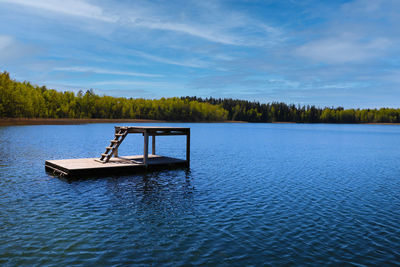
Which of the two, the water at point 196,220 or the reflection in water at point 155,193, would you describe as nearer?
the water at point 196,220

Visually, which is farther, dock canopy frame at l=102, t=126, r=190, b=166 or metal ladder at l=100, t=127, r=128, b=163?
dock canopy frame at l=102, t=126, r=190, b=166

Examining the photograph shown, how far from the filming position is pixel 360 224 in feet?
39.9

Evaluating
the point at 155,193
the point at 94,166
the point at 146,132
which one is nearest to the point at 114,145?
the point at 146,132

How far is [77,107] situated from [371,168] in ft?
533

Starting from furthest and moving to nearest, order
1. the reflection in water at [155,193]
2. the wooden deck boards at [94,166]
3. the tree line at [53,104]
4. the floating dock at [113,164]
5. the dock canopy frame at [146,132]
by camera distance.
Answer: the tree line at [53,104] < the dock canopy frame at [146,132] < the floating dock at [113,164] < the wooden deck boards at [94,166] < the reflection in water at [155,193]

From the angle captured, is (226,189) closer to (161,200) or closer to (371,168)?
(161,200)

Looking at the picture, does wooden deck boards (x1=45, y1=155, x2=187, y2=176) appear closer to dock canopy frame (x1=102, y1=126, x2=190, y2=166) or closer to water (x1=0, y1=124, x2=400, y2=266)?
dock canopy frame (x1=102, y1=126, x2=190, y2=166)

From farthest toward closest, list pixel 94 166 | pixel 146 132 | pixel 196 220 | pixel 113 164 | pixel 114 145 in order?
1. pixel 114 145
2. pixel 146 132
3. pixel 113 164
4. pixel 94 166
5. pixel 196 220

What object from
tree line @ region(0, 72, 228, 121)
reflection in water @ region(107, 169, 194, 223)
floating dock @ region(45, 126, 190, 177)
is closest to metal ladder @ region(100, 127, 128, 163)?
floating dock @ region(45, 126, 190, 177)

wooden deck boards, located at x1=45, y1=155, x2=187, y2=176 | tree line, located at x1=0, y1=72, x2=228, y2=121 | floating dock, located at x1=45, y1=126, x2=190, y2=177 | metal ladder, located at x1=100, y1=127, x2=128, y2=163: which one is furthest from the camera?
tree line, located at x1=0, y1=72, x2=228, y2=121

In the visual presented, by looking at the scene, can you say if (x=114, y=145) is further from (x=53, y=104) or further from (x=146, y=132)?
(x=53, y=104)

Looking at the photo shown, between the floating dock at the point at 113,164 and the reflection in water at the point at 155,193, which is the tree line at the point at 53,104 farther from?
the reflection in water at the point at 155,193

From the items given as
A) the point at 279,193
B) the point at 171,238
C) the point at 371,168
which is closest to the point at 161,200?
the point at 171,238

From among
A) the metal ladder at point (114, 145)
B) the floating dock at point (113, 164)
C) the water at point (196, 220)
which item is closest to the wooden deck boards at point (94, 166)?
the floating dock at point (113, 164)
